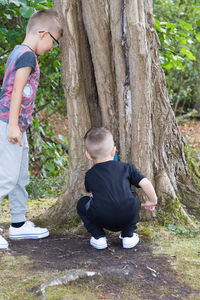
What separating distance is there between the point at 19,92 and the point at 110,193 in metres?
1.10

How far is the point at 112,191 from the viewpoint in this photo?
297 centimetres

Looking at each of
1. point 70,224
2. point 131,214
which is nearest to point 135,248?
point 131,214

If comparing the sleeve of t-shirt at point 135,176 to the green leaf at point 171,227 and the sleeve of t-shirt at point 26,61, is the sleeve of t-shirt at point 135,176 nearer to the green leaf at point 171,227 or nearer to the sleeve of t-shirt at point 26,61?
the green leaf at point 171,227

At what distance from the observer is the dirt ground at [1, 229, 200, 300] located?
2.38m

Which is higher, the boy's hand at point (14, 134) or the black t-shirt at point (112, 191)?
the boy's hand at point (14, 134)

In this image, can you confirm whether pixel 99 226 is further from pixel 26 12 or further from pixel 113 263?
pixel 26 12

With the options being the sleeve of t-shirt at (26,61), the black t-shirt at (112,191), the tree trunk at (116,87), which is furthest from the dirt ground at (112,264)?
the sleeve of t-shirt at (26,61)

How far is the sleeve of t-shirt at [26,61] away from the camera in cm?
298

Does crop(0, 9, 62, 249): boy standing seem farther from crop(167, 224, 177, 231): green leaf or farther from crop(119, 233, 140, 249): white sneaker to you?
crop(167, 224, 177, 231): green leaf

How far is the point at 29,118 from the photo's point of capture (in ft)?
10.7

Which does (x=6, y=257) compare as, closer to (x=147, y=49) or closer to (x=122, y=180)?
(x=122, y=180)

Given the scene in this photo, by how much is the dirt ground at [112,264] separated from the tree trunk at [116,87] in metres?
0.50

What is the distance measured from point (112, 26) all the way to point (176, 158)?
1540mm

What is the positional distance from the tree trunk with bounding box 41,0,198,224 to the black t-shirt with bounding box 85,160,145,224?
1.32 ft
